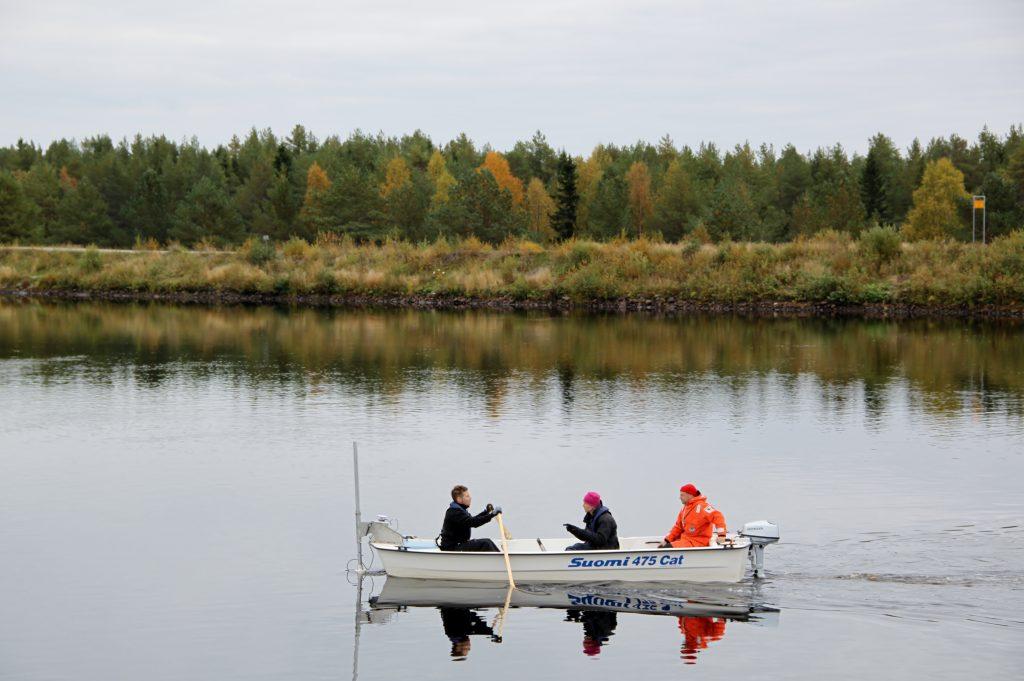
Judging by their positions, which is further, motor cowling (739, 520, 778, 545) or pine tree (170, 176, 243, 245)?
pine tree (170, 176, 243, 245)

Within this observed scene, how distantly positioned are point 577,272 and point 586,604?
217 ft

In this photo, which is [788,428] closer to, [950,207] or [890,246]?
[890,246]

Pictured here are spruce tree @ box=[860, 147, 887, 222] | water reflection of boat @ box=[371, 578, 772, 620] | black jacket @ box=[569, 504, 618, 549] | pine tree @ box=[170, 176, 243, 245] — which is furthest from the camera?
spruce tree @ box=[860, 147, 887, 222]

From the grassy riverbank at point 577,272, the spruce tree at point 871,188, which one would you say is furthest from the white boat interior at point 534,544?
the spruce tree at point 871,188

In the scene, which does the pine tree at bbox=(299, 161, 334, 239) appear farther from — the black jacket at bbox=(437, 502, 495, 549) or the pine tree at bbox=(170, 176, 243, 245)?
the black jacket at bbox=(437, 502, 495, 549)

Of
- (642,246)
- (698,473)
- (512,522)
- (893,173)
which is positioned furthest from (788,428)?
(893,173)

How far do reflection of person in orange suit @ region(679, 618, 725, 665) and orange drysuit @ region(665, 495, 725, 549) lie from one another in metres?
1.59

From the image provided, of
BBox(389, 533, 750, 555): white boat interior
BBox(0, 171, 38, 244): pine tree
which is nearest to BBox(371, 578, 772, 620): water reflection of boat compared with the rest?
BBox(389, 533, 750, 555): white boat interior

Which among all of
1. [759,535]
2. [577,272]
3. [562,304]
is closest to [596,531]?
[759,535]

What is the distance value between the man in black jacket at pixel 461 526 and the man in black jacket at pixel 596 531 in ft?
5.08

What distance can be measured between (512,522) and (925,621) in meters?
9.62

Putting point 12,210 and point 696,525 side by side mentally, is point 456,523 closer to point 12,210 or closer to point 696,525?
point 696,525

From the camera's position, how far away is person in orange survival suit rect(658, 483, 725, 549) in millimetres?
22500

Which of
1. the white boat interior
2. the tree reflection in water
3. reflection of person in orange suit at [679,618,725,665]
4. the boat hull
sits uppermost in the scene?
the tree reflection in water
